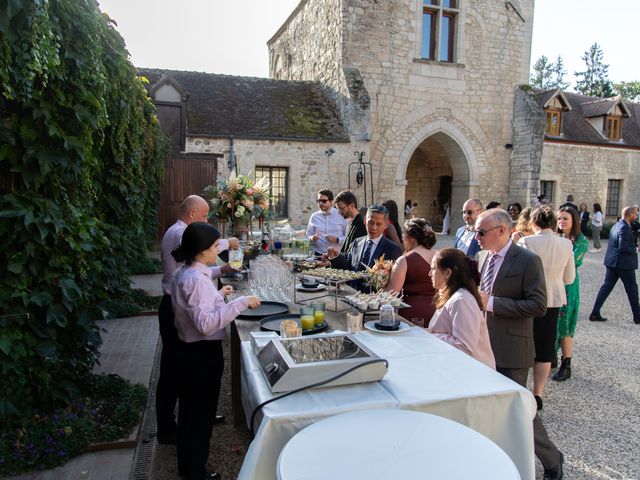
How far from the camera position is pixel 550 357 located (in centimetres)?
412

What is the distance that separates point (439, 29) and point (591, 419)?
→ 15193 mm

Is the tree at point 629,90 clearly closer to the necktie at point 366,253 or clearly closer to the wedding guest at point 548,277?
the wedding guest at point 548,277

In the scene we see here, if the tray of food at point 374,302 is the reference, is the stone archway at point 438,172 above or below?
above

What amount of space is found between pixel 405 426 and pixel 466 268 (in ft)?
4.37

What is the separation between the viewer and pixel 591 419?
4.11 meters

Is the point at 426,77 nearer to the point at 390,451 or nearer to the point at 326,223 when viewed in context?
the point at 326,223

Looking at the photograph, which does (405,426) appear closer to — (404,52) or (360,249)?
(360,249)

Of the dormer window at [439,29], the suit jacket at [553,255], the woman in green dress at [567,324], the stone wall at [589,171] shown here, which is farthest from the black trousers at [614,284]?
the stone wall at [589,171]

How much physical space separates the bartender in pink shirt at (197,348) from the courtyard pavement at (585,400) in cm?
48

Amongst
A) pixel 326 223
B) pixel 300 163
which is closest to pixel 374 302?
pixel 326 223

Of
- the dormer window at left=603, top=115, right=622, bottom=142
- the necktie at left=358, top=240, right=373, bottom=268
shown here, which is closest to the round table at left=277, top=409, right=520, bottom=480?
the necktie at left=358, top=240, right=373, bottom=268

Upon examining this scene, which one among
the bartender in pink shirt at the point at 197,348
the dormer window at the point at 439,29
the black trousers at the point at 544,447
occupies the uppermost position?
the dormer window at the point at 439,29

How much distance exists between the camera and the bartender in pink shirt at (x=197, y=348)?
2824mm

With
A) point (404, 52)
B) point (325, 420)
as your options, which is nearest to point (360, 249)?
point (325, 420)
